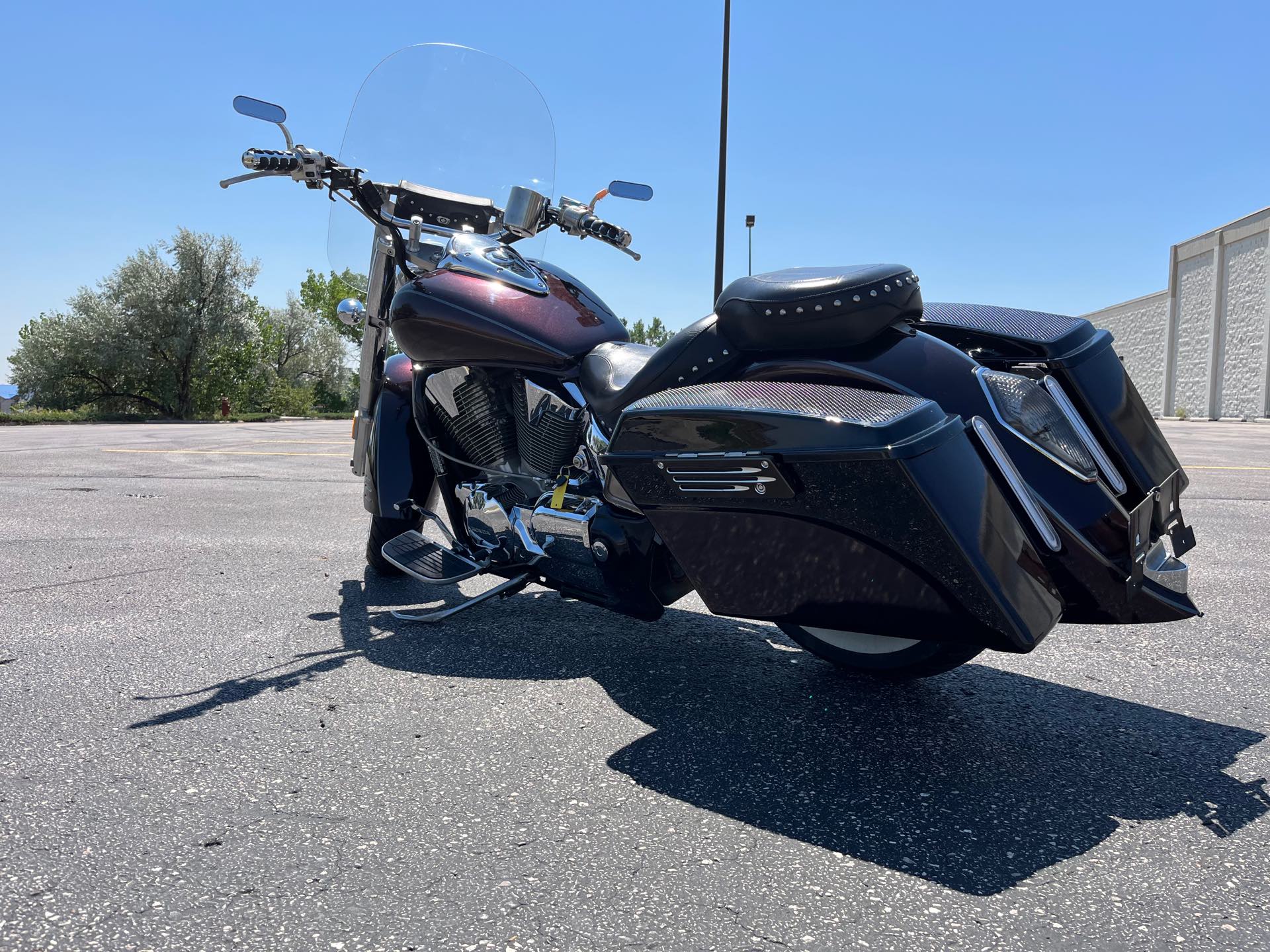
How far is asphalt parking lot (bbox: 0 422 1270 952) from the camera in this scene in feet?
5.36

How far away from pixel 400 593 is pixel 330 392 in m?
42.6

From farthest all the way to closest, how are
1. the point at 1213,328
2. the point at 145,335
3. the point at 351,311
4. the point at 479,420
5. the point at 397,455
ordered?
the point at 1213,328 → the point at 145,335 → the point at 351,311 → the point at 397,455 → the point at 479,420

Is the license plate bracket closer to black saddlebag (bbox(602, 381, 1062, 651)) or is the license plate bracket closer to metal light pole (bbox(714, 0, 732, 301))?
black saddlebag (bbox(602, 381, 1062, 651))

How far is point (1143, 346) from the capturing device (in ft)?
148

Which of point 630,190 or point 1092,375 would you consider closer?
point 1092,375

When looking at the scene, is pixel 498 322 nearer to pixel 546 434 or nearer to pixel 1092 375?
pixel 546 434

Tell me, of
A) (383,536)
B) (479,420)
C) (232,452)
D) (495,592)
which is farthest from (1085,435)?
(232,452)

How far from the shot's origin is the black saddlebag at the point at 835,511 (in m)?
1.86

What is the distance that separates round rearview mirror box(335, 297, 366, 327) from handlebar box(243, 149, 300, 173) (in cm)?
57

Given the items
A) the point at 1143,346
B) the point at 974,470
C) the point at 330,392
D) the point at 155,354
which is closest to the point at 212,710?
the point at 974,470

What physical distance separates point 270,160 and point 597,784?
278 cm

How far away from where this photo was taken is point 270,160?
11.8 feet

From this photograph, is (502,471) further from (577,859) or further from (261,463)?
(261,463)

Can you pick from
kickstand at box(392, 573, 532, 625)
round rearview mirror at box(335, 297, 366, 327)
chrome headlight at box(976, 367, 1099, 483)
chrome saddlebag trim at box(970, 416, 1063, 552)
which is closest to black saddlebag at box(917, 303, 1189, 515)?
chrome headlight at box(976, 367, 1099, 483)
